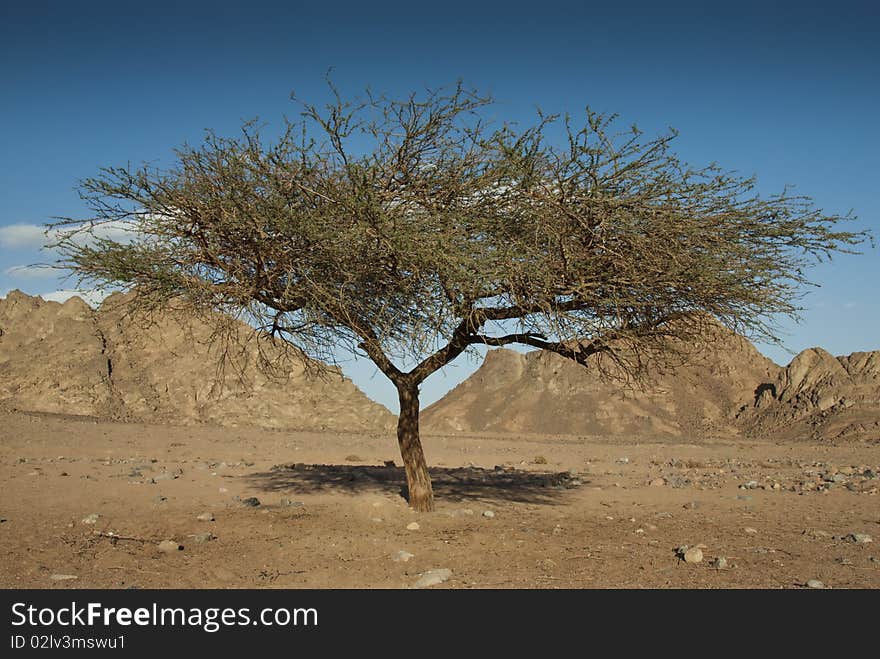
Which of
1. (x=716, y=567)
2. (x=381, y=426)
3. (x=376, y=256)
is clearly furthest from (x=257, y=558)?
(x=381, y=426)

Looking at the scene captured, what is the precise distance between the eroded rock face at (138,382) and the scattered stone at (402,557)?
27.1m

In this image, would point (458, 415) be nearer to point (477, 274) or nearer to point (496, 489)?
point (496, 489)

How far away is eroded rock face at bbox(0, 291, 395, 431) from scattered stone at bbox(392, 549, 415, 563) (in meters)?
27.1

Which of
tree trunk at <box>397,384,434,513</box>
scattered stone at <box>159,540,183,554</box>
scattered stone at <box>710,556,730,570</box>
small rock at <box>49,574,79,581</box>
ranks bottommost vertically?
scattered stone at <box>710,556,730,570</box>

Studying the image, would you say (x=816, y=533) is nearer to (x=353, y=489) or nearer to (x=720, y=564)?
(x=720, y=564)

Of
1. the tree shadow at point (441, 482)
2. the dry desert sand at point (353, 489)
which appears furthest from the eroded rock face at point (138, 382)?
the tree shadow at point (441, 482)

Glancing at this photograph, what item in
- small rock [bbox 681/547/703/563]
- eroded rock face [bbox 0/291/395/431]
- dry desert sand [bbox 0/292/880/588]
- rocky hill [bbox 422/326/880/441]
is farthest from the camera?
rocky hill [bbox 422/326/880/441]

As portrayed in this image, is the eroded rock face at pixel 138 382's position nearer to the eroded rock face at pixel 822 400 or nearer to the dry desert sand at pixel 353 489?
the dry desert sand at pixel 353 489

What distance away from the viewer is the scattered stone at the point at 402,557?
8859 millimetres

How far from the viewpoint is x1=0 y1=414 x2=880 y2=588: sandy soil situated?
817 centimetres

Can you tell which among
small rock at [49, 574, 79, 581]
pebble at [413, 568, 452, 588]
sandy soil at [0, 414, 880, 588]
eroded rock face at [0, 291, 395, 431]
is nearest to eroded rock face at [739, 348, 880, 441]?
sandy soil at [0, 414, 880, 588]

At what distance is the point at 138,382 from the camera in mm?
38000

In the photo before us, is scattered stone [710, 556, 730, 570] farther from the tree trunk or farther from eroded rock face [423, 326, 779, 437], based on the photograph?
eroded rock face [423, 326, 779, 437]

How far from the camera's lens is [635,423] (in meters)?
43.7
